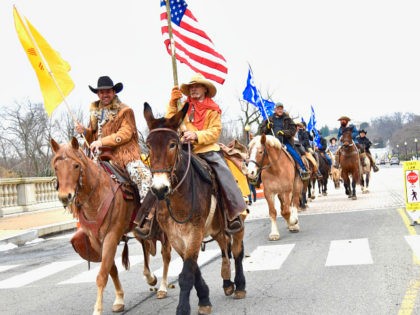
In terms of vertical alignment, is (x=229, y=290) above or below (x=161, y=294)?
above

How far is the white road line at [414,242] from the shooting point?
9.34 metres

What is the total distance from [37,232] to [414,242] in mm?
12233

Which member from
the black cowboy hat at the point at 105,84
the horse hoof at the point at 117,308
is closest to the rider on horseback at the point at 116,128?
the black cowboy hat at the point at 105,84

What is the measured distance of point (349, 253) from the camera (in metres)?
9.80

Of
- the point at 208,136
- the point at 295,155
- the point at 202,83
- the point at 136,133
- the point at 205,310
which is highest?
the point at 202,83

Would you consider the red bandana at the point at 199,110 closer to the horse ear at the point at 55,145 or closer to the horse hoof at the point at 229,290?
the horse ear at the point at 55,145

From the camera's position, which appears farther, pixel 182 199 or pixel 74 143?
pixel 74 143

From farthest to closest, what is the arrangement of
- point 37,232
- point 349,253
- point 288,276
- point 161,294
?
point 37,232
point 349,253
point 288,276
point 161,294

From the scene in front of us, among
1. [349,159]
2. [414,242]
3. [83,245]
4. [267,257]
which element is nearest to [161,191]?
[83,245]

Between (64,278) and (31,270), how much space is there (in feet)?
5.64

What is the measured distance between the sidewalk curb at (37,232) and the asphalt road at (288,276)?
244 cm

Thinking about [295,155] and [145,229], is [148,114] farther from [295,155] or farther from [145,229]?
[295,155]

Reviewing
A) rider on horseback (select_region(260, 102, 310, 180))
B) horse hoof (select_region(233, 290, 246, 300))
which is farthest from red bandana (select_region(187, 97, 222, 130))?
rider on horseback (select_region(260, 102, 310, 180))

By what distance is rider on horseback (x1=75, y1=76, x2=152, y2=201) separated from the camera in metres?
7.93
